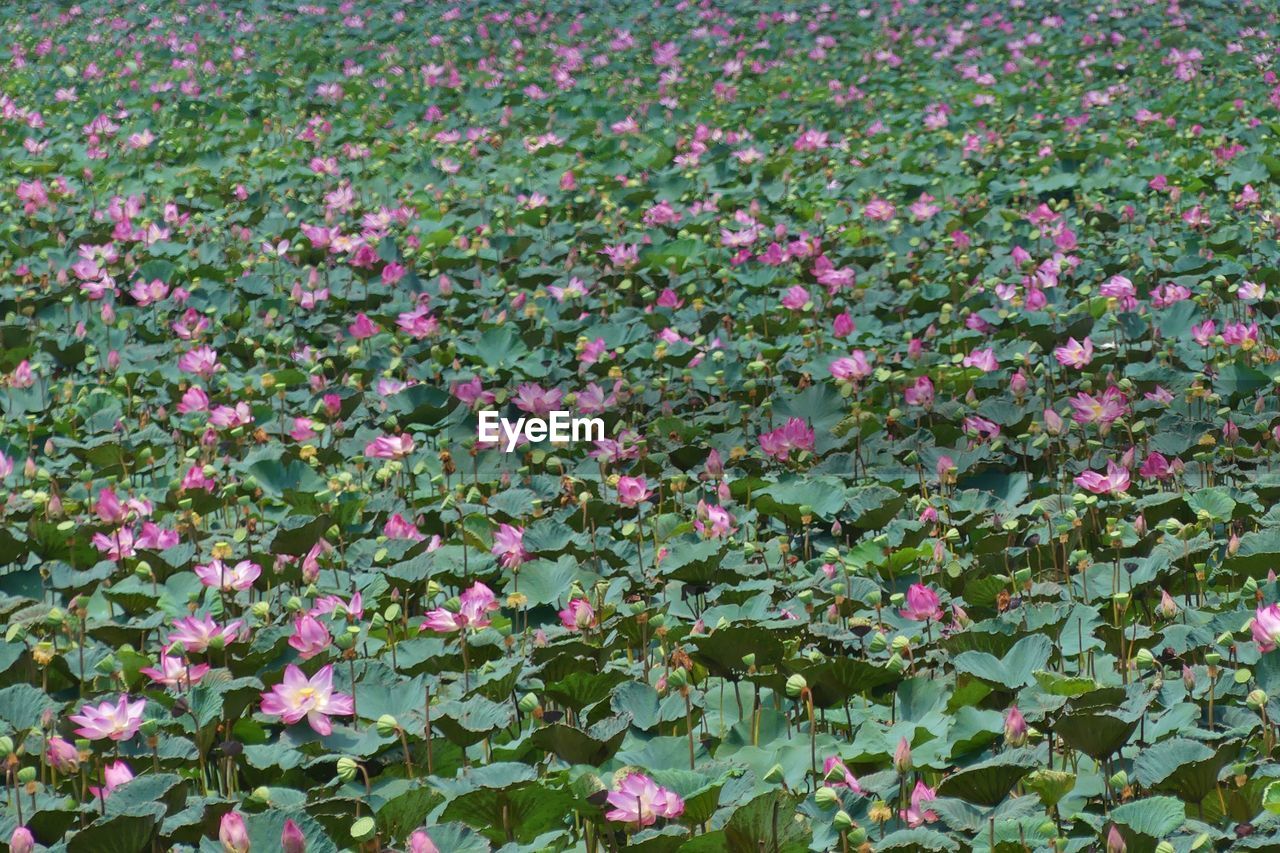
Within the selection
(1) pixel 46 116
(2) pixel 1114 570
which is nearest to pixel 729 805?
(2) pixel 1114 570

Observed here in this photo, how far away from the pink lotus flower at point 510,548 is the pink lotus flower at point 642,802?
48.6 inches

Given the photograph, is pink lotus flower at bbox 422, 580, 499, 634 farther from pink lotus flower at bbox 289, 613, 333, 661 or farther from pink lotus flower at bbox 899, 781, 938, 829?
pink lotus flower at bbox 899, 781, 938, 829

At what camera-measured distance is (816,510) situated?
390 centimetres

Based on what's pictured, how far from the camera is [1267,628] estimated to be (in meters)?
2.79

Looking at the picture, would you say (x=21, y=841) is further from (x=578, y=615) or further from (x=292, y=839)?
(x=578, y=615)

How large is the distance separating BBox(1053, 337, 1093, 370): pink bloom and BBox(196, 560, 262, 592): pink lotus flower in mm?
2614

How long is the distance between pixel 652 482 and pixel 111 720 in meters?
1.85

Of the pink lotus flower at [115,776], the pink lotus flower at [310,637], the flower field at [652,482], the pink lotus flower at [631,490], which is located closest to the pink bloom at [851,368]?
the flower field at [652,482]

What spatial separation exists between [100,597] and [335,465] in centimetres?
104

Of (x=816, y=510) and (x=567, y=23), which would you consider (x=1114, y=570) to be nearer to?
(x=816, y=510)

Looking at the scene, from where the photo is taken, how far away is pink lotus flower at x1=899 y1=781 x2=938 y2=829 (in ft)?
8.18

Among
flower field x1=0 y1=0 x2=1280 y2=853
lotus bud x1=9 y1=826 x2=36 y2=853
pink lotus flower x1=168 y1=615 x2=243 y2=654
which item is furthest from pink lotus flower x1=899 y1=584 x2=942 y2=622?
lotus bud x1=9 y1=826 x2=36 y2=853

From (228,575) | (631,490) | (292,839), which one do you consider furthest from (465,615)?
(292,839)

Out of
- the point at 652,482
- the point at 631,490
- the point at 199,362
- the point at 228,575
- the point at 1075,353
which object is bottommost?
the point at 1075,353
